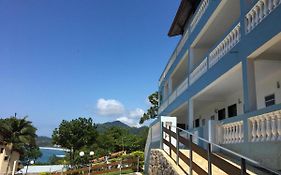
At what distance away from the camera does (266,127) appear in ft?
23.9

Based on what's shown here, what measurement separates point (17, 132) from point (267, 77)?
3497cm

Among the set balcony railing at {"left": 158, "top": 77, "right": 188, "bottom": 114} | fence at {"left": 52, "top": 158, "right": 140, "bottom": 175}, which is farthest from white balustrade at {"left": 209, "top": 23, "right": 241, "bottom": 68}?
fence at {"left": 52, "top": 158, "right": 140, "bottom": 175}

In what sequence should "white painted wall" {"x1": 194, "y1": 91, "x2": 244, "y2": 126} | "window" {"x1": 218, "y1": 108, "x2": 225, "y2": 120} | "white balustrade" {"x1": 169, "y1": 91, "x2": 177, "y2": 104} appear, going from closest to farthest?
"white painted wall" {"x1": 194, "y1": 91, "x2": 244, "y2": 126} < "window" {"x1": 218, "y1": 108, "x2": 225, "y2": 120} < "white balustrade" {"x1": 169, "y1": 91, "x2": 177, "y2": 104}

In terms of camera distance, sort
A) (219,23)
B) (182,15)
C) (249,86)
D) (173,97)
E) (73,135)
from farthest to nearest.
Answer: (73,135) → (182,15) → (173,97) → (219,23) → (249,86)

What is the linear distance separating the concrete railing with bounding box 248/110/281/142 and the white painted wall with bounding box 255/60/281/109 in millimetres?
2604

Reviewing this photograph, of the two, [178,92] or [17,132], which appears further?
[17,132]

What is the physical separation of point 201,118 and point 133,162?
644 centimetres

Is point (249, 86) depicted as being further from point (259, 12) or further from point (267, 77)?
point (267, 77)

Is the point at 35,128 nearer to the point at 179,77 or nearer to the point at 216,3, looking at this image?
the point at 179,77

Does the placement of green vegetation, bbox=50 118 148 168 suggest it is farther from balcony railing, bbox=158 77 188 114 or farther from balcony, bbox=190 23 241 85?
balcony, bbox=190 23 241 85

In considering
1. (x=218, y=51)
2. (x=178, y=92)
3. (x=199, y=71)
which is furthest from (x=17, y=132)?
(x=218, y=51)

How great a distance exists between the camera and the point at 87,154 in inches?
1423

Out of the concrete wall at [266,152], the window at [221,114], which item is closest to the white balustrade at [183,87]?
the window at [221,114]

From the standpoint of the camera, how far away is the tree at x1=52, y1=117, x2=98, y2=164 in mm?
41969
